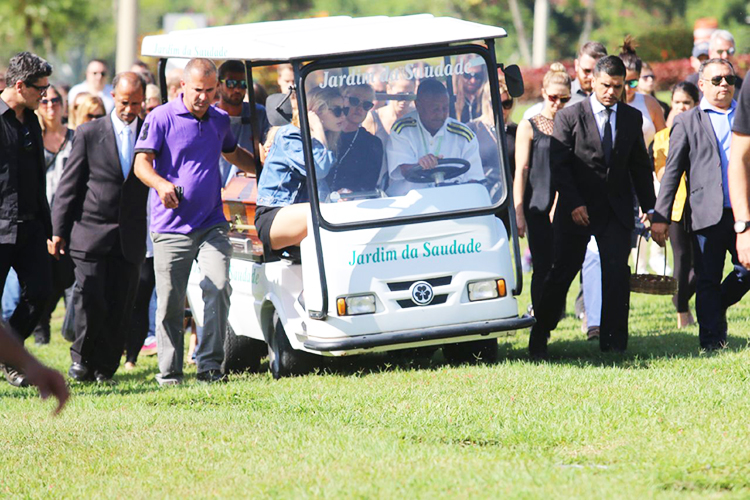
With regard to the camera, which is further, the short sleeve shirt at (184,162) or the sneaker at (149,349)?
the sneaker at (149,349)

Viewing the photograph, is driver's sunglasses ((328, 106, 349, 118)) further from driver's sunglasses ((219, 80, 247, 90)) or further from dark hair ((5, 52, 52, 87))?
dark hair ((5, 52, 52, 87))

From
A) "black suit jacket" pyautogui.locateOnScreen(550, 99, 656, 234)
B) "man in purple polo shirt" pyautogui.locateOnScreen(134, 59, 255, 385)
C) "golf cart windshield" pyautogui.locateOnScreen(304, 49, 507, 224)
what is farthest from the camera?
"black suit jacket" pyautogui.locateOnScreen(550, 99, 656, 234)

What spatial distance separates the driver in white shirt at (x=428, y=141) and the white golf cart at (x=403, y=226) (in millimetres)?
23

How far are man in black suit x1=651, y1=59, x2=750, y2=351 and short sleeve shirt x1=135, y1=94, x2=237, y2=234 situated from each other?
3.19 metres

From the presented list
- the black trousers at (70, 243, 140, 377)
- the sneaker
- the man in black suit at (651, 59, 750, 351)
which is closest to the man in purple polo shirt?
the black trousers at (70, 243, 140, 377)

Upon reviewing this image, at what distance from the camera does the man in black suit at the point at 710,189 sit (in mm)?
8344

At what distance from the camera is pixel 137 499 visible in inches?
209

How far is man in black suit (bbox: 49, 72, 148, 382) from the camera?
882 cm

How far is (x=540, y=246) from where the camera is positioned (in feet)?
30.6

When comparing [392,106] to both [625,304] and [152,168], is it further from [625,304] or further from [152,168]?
[625,304]

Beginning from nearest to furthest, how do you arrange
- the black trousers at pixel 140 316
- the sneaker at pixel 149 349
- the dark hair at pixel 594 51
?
the black trousers at pixel 140 316 → the dark hair at pixel 594 51 → the sneaker at pixel 149 349

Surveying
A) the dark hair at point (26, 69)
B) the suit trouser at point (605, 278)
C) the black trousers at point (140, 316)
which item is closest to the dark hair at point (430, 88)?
the suit trouser at point (605, 278)

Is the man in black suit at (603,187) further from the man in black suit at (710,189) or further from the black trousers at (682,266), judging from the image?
the black trousers at (682,266)

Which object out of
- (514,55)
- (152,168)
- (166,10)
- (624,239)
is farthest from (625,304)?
(166,10)
